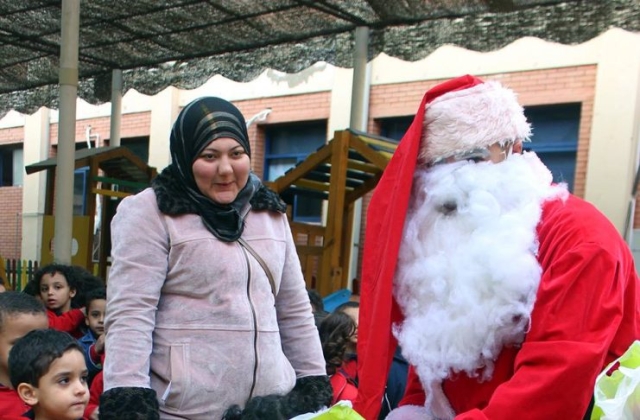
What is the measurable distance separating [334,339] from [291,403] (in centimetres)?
148

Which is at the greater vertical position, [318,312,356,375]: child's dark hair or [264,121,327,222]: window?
[264,121,327,222]: window

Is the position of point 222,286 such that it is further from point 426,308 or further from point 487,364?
point 487,364

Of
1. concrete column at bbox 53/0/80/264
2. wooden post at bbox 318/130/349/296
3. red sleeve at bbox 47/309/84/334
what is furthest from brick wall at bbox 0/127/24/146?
red sleeve at bbox 47/309/84/334

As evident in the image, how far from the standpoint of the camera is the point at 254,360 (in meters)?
1.76

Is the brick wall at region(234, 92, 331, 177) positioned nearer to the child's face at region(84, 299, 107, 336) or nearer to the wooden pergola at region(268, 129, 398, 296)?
the wooden pergola at region(268, 129, 398, 296)

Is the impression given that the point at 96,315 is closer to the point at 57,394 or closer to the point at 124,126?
the point at 57,394

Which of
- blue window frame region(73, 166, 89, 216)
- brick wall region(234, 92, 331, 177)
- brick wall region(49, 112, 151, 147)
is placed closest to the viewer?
brick wall region(234, 92, 331, 177)

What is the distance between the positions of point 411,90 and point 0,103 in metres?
6.37

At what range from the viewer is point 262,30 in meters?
6.55

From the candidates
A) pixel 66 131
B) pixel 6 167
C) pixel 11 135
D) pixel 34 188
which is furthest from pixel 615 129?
pixel 6 167

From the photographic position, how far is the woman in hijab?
5.48 ft

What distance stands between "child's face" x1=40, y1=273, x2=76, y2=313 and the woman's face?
2991 mm

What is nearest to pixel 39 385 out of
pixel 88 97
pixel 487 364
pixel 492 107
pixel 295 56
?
pixel 487 364

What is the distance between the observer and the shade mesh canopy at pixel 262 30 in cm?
556
